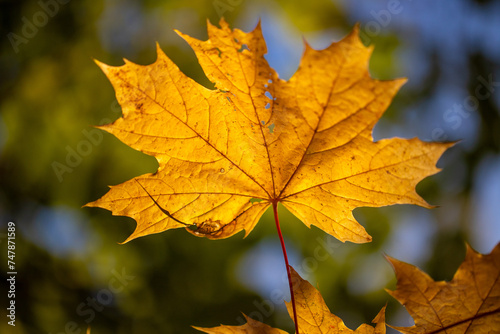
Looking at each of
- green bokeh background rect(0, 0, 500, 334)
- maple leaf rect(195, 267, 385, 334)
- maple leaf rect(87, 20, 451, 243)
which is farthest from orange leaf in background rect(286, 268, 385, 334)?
green bokeh background rect(0, 0, 500, 334)

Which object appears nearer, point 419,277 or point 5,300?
point 419,277

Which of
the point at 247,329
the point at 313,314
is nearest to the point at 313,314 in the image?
the point at 313,314

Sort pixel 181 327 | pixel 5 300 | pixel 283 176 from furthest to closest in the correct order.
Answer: pixel 181 327, pixel 5 300, pixel 283 176

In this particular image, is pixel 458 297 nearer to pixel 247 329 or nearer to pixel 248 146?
pixel 247 329

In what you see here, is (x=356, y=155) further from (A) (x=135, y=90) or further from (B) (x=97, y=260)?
(B) (x=97, y=260)

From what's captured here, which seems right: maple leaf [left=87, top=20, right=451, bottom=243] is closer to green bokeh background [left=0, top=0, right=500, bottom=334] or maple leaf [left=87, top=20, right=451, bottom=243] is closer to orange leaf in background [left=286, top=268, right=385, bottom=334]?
orange leaf in background [left=286, top=268, right=385, bottom=334]

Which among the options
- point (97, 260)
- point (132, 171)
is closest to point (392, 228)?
point (132, 171)
